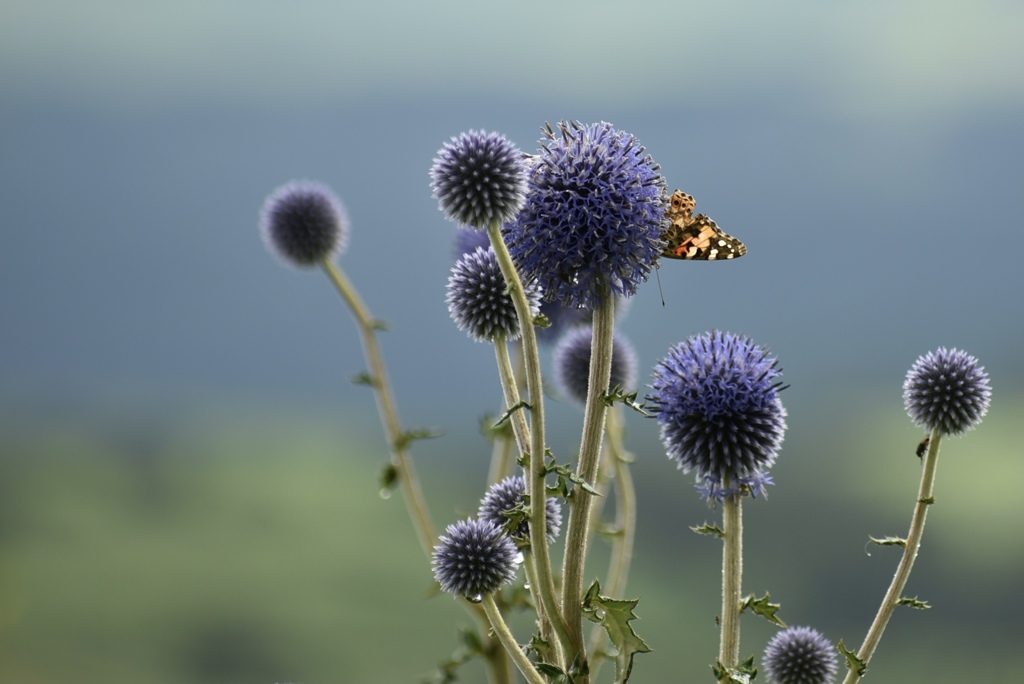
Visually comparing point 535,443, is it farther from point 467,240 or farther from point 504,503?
point 467,240

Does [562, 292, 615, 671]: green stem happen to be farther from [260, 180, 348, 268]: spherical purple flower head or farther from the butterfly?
[260, 180, 348, 268]: spherical purple flower head

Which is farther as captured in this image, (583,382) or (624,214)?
(583,382)

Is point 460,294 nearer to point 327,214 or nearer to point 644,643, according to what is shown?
point 644,643

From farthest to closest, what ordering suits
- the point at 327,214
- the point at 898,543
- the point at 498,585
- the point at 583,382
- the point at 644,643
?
the point at 327,214 < the point at 583,382 < the point at 898,543 < the point at 498,585 < the point at 644,643

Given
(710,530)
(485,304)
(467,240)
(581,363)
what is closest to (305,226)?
(467,240)

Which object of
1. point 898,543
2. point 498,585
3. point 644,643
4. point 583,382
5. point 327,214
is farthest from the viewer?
point 327,214

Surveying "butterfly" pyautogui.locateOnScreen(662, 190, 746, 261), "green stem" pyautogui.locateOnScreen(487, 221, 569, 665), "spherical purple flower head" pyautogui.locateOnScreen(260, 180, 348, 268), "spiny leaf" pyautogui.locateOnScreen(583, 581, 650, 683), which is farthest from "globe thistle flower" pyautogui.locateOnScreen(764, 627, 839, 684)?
"spherical purple flower head" pyautogui.locateOnScreen(260, 180, 348, 268)

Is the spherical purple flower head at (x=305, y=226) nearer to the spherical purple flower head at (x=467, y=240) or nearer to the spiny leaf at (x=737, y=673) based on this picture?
the spherical purple flower head at (x=467, y=240)

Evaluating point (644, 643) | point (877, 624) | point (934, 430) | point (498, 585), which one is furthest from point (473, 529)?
point (934, 430)
